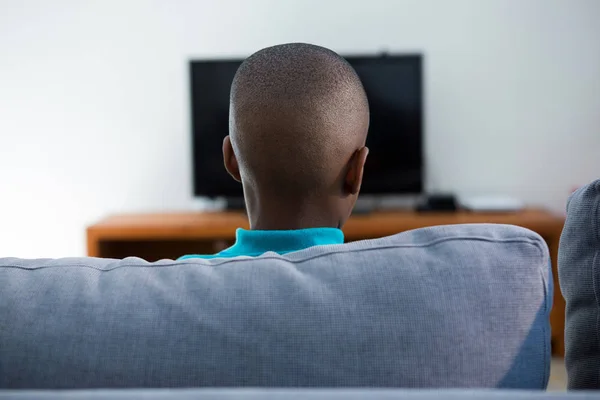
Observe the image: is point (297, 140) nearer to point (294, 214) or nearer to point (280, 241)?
point (294, 214)

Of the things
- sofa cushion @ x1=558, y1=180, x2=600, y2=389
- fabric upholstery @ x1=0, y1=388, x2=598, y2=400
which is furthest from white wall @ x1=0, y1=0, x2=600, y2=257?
fabric upholstery @ x1=0, y1=388, x2=598, y2=400

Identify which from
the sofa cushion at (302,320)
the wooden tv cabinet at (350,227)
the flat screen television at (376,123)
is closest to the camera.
Answer: the sofa cushion at (302,320)

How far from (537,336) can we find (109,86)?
3.41 metres

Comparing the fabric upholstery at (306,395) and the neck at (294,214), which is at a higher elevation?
the neck at (294,214)

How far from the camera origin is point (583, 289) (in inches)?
34.1

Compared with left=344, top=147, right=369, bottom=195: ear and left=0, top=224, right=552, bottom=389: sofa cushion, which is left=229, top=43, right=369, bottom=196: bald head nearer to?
left=344, top=147, right=369, bottom=195: ear

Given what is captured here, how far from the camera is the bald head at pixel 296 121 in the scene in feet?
4.22

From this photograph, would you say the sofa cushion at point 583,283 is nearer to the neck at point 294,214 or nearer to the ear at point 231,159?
the neck at point 294,214

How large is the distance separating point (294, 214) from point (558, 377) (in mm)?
2410

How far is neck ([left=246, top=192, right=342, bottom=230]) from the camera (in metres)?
1.28

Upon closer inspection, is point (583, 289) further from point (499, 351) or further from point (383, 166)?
point (383, 166)

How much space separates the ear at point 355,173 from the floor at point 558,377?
2101mm

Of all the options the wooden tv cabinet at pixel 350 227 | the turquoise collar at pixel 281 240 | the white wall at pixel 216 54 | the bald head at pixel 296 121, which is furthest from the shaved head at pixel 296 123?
the white wall at pixel 216 54

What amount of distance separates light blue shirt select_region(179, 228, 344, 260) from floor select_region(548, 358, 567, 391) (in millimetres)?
2279
